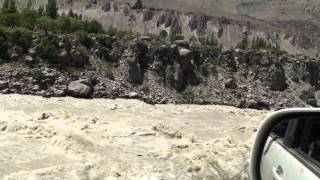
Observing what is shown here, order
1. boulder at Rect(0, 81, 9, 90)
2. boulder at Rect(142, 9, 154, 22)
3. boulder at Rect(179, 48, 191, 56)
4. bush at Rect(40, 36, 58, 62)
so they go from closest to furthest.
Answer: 1. boulder at Rect(0, 81, 9, 90)
2. bush at Rect(40, 36, 58, 62)
3. boulder at Rect(179, 48, 191, 56)
4. boulder at Rect(142, 9, 154, 22)

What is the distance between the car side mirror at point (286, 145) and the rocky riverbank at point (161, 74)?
33966 mm

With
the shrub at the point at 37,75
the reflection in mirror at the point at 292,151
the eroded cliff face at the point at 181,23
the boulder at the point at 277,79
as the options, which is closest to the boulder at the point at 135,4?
the eroded cliff face at the point at 181,23

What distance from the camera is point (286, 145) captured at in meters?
4.54

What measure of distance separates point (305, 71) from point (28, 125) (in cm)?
4263

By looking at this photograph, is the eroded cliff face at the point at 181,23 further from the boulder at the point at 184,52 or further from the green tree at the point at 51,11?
the boulder at the point at 184,52

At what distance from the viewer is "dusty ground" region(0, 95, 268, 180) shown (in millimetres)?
18750

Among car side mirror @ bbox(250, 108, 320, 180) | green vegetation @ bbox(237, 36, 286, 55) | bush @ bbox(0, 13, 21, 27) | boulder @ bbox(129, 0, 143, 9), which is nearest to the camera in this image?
car side mirror @ bbox(250, 108, 320, 180)

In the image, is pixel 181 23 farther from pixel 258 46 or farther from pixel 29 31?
pixel 29 31

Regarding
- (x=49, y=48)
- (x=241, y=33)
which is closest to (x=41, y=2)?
(x=241, y=33)

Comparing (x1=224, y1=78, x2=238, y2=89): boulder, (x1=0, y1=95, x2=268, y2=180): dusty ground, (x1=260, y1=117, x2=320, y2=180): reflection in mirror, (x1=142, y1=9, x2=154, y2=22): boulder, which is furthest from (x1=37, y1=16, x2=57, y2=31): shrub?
(x1=142, y1=9, x2=154, y2=22): boulder

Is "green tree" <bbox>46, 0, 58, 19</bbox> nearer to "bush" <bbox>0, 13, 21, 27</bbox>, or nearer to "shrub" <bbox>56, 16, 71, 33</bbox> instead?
"shrub" <bbox>56, 16, 71, 33</bbox>

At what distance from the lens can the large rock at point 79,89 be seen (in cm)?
3953

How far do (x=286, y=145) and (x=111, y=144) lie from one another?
19349 millimetres

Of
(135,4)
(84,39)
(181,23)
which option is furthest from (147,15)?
(84,39)
